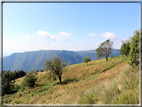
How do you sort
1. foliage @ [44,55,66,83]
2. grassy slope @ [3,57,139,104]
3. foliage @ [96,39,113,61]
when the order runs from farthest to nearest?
foliage @ [96,39,113,61]
foliage @ [44,55,66,83]
grassy slope @ [3,57,139,104]

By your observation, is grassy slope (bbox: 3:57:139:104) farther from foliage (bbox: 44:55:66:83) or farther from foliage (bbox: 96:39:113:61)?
foliage (bbox: 96:39:113:61)

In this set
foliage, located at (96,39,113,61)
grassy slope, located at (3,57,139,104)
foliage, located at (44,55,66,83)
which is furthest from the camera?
foliage, located at (96,39,113,61)

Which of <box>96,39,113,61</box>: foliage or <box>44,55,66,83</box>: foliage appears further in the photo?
<box>96,39,113,61</box>: foliage

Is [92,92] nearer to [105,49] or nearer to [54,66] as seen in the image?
[54,66]

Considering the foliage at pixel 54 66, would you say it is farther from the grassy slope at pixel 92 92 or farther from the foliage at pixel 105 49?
the foliage at pixel 105 49

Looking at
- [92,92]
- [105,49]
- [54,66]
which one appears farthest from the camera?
[105,49]

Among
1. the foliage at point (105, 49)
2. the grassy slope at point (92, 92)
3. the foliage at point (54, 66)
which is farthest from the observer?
the foliage at point (105, 49)

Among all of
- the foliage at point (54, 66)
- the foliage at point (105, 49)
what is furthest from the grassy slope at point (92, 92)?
the foliage at point (105, 49)

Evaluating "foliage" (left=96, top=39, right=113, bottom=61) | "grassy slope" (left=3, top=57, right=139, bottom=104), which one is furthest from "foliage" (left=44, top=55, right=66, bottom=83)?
"foliage" (left=96, top=39, right=113, bottom=61)

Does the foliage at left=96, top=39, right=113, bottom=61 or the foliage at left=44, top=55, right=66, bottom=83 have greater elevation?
the foliage at left=96, top=39, right=113, bottom=61

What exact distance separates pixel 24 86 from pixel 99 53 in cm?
3595

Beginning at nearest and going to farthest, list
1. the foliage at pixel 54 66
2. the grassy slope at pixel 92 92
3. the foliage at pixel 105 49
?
the grassy slope at pixel 92 92 < the foliage at pixel 54 66 < the foliage at pixel 105 49

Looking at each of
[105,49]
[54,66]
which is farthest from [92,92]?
[105,49]

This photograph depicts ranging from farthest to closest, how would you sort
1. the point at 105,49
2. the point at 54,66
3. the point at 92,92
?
the point at 105,49
the point at 54,66
the point at 92,92
